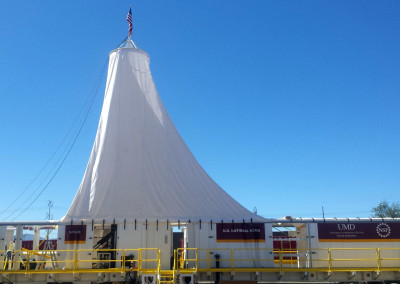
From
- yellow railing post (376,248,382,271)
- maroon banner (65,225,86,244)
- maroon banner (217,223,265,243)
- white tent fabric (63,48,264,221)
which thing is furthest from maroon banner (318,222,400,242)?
maroon banner (65,225,86,244)

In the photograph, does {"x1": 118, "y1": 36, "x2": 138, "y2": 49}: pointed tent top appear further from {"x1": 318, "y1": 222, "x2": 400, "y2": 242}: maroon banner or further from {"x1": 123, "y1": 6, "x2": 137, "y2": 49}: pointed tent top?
{"x1": 318, "y1": 222, "x2": 400, "y2": 242}: maroon banner

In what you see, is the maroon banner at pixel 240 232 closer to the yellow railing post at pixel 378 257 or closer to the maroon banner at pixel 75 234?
the yellow railing post at pixel 378 257

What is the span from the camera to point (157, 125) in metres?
23.7

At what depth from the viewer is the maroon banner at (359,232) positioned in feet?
69.8

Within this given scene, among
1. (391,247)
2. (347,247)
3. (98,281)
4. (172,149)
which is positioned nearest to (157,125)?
(172,149)

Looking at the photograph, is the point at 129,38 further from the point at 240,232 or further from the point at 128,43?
the point at 240,232

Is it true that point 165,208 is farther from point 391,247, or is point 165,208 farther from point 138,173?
point 391,247

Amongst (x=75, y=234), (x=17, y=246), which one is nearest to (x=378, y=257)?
(x=75, y=234)

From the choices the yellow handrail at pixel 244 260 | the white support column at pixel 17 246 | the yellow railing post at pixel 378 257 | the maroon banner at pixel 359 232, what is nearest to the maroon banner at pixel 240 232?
the yellow handrail at pixel 244 260

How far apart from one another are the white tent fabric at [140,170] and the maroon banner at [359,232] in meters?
3.66

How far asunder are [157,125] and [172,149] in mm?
1659

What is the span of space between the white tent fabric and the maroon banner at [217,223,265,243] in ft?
1.43

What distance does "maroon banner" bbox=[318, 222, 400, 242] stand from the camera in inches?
838

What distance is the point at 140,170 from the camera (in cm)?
2275
